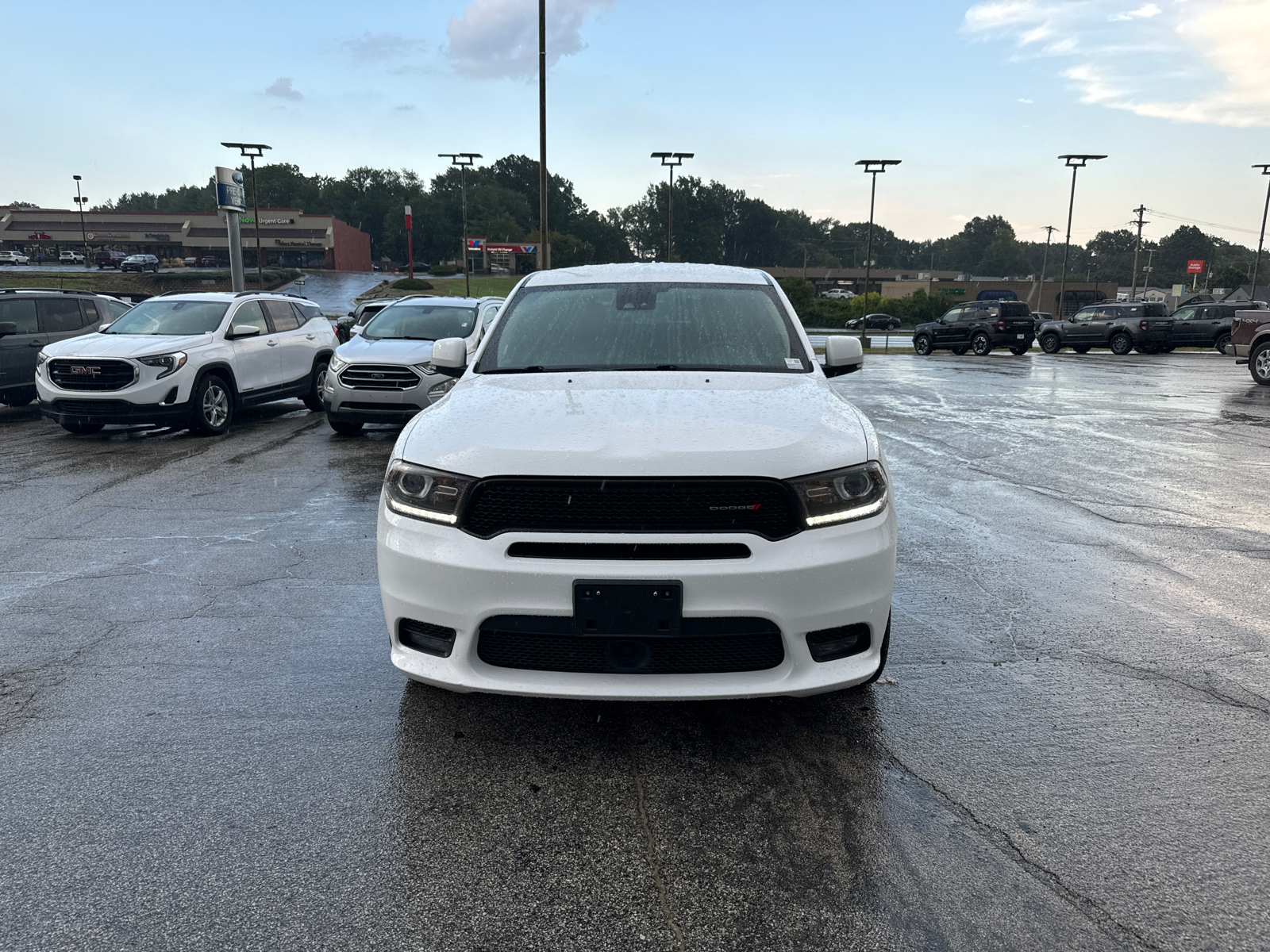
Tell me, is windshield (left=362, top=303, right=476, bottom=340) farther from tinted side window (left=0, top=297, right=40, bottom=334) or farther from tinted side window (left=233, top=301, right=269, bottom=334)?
tinted side window (left=0, top=297, right=40, bottom=334)

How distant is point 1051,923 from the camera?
89.1 inches

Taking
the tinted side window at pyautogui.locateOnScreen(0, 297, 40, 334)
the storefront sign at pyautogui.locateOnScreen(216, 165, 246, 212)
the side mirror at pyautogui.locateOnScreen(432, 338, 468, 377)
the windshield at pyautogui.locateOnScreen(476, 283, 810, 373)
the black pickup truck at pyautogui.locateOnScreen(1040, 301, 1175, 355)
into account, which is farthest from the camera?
the black pickup truck at pyautogui.locateOnScreen(1040, 301, 1175, 355)

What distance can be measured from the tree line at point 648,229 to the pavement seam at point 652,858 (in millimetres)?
110511

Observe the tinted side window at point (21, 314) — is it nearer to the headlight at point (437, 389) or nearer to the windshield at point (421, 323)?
the windshield at point (421, 323)

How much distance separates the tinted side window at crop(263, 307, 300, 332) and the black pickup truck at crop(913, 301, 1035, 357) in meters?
24.9

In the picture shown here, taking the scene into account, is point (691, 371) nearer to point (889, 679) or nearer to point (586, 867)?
point (889, 679)

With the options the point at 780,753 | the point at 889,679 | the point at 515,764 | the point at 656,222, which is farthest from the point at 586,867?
the point at 656,222

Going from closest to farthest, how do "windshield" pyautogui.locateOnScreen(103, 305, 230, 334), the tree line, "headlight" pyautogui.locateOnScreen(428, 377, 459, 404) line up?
"headlight" pyautogui.locateOnScreen(428, 377, 459, 404) → "windshield" pyautogui.locateOnScreen(103, 305, 230, 334) → the tree line

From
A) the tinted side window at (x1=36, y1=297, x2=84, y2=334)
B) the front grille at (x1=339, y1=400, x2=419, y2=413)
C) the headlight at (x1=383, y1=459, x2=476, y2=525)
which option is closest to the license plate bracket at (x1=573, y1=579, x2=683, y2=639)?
the headlight at (x1=383, y1=459, x2=476, y2=525)

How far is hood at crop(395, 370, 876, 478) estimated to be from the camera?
2895 millimetres

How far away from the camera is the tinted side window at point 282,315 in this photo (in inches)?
484

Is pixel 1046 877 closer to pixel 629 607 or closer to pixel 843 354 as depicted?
pixel 629 607

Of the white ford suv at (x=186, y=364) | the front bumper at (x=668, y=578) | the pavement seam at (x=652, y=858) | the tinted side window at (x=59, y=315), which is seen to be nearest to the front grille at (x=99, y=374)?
the white ford suv at (x=186, y=364)

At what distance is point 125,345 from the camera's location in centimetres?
1043
